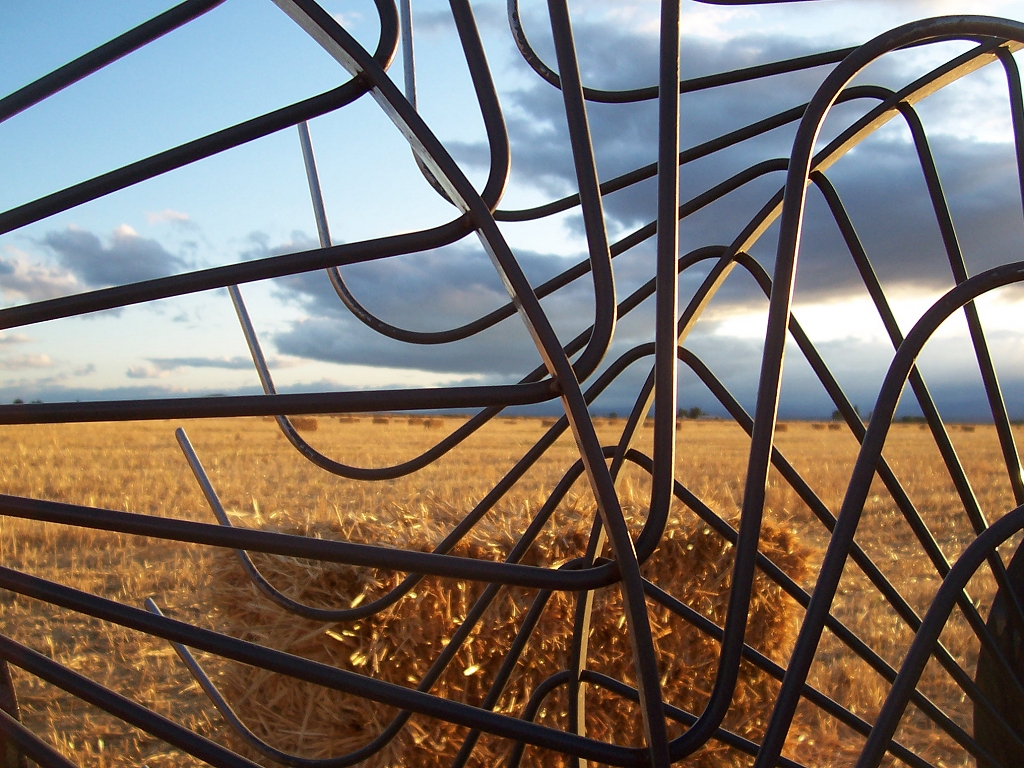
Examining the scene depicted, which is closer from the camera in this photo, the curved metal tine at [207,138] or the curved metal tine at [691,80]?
the curved metal tine at [207,138]

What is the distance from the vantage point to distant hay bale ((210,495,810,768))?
200cm

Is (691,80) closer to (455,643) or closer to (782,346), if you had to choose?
(782,346)

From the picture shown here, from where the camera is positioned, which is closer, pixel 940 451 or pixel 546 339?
pixel 546 339

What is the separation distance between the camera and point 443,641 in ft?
6.73

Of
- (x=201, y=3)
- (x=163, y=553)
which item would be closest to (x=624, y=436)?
(x=201, y=3)

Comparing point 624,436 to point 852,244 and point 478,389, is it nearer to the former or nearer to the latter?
point 852,244

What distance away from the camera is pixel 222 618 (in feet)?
7.57

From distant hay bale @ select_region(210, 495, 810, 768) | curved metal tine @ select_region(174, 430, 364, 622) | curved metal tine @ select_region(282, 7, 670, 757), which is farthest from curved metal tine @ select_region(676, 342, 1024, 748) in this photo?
distant hay bale @ select_region(210, 495, 810, 768)

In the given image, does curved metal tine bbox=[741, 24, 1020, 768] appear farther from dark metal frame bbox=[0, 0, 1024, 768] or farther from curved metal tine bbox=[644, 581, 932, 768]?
curved metal tine bbox=[644, 581, 932, 768]

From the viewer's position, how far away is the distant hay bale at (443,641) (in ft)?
6.57

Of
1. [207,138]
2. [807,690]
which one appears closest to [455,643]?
[807,690]

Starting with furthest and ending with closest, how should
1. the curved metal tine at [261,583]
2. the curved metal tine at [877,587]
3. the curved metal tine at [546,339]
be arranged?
the curved metal tine at [261,583] < the curved metal tine at [877,587] < the curved metal tine at [546,339]

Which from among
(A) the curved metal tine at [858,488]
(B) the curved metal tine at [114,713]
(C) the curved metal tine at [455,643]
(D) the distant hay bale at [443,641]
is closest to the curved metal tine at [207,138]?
(B) the curved metal tine at [114,713]

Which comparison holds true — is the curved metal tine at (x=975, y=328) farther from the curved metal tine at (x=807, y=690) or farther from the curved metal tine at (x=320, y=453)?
the curved metal tine at (x=320, y=453)
